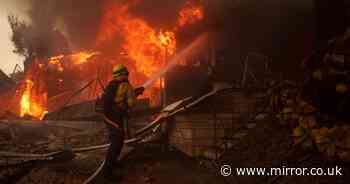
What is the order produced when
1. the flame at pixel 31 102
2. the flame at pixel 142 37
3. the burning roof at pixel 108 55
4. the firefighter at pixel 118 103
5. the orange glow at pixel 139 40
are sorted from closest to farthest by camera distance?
the firefighter at pixel 118 103 < the flame at pixel 142 37 < the burning roof at pixel 108 55 < the orange glow at pixel 139 40 < the flame at pixel 31 102

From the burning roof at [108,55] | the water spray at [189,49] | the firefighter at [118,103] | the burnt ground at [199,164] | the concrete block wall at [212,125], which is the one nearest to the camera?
the burnt ground at [199,164]

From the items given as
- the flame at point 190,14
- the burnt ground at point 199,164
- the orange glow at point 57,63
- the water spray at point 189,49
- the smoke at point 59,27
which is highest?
the smoke at point 59,27

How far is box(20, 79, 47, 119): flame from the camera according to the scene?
2303 cm

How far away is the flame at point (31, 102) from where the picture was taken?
23.0 m

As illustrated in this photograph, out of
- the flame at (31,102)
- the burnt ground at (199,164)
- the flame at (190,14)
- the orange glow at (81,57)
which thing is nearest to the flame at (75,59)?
the orange glow at (81,57)

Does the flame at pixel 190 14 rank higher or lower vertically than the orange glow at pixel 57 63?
higher

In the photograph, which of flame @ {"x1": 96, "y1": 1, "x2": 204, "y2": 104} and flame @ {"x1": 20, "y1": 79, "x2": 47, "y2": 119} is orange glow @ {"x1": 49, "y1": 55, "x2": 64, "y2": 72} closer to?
flame @ {"x1": 20, "y1": 79, "x2": 47, "y2": 119}

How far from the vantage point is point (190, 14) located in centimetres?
1655

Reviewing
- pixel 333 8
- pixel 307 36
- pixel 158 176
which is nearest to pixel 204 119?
pixel 158 176

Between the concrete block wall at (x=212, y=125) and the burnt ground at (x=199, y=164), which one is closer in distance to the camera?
the burnt ground at (x=199, y=164)

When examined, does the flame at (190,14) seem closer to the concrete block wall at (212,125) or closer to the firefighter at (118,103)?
the concrete block wall at (212,125)

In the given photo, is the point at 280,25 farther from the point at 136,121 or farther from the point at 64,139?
the point at 64,139

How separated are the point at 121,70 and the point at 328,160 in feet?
13.3

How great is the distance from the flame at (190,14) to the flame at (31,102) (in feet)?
42.8
